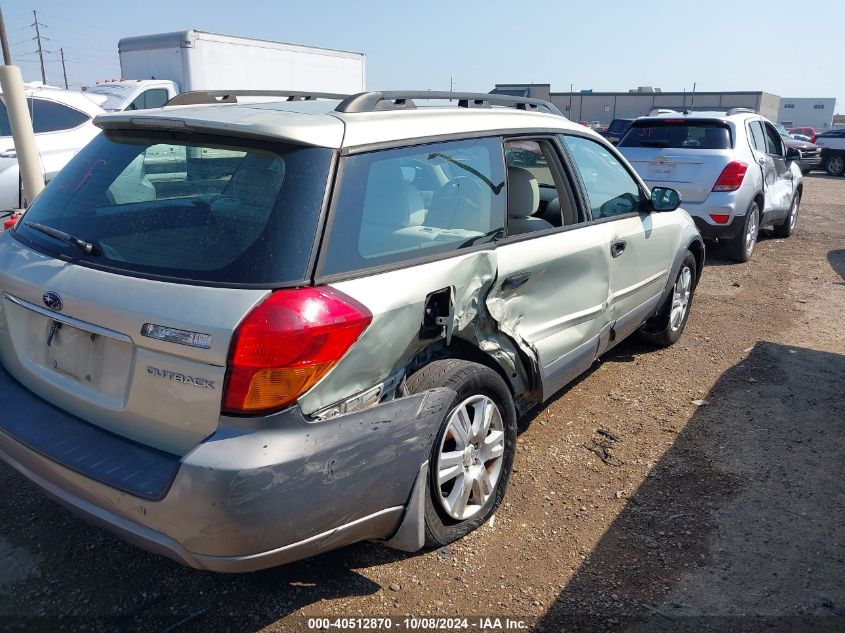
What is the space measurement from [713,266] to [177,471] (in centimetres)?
774

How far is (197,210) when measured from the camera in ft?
7.95

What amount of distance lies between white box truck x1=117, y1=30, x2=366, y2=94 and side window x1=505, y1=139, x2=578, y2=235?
34.5 ft

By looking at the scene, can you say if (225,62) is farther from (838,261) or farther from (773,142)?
(838,261)

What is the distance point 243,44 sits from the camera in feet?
47.4

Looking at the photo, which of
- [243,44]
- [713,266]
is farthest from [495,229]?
[243,44]

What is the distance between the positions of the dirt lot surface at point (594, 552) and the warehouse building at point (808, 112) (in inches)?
2949

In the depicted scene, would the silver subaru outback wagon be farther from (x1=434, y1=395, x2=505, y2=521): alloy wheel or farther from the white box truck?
the white box truck

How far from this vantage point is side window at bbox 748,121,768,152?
8698 mm

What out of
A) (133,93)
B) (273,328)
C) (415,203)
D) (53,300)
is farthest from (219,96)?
(133,93)

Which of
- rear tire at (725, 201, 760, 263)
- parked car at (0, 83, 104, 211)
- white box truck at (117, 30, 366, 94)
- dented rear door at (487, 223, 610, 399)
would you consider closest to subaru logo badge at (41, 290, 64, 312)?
dented rear door at (487, 223, 610, 399)

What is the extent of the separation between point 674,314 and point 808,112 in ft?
267

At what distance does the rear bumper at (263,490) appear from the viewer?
205cm

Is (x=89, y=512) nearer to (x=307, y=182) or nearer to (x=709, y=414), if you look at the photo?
(x=307, y=182)

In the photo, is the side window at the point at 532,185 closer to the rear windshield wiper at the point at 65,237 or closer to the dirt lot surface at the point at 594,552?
the dirt lot surface at the point at 594,552
